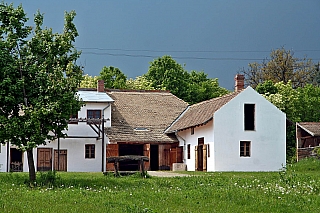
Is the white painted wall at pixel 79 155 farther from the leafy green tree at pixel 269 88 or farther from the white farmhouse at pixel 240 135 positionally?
the leafy green tree at pixel 269 88

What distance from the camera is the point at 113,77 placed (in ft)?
223

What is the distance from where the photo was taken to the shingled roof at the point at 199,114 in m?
39.8

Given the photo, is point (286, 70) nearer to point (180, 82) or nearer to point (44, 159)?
point (180, 82)

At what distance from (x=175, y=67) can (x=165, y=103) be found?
62.8 feet

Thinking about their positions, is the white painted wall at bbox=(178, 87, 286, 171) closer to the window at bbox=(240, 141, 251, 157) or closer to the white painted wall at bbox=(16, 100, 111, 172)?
the window at bbox=(240, 141, 251, 157)

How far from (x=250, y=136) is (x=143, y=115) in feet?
35.5

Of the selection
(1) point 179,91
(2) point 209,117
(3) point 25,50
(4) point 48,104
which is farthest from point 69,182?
(1) point 179,91

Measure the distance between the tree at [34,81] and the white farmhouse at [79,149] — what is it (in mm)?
21233

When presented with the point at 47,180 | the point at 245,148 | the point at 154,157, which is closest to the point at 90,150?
the point at 154,157

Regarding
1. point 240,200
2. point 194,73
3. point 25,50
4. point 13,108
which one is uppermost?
point 194,73

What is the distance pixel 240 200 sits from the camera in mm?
15008

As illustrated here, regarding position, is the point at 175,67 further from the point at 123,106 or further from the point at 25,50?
the point at 25,50

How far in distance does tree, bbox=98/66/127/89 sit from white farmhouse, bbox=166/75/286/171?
25.3 meters

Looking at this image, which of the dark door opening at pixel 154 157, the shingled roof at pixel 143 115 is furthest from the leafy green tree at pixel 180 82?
the dark door opening at pixel 154 157
